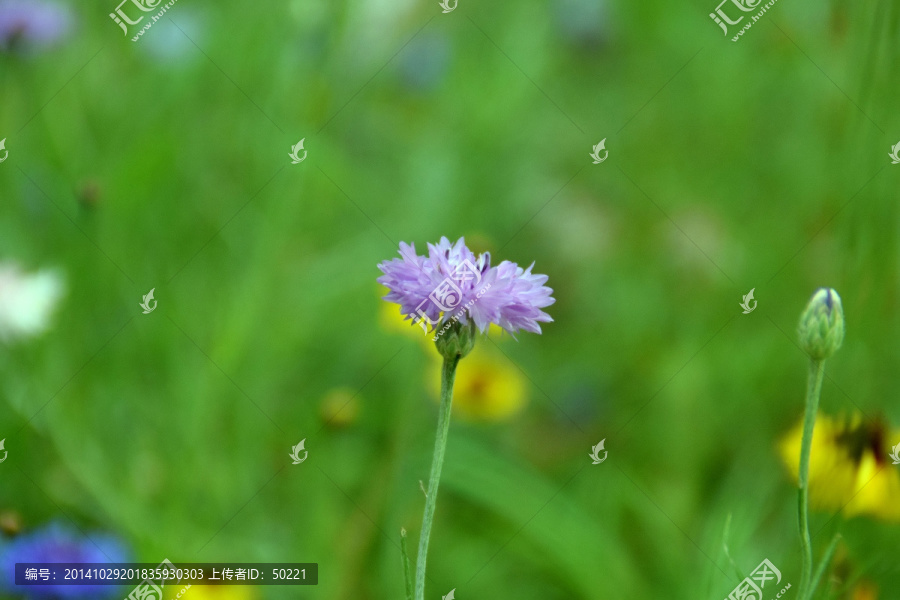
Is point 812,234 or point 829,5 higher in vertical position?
point 829,5

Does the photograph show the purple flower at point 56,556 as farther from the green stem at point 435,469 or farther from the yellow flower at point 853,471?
the yellow flower at point 853,471

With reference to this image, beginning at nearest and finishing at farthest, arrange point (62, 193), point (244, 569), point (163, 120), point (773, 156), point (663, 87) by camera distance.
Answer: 1. point (244, 569)
2. point (62, 193)
3. point (163, 120)
4. point (773, 156)
5. point (663, 87)

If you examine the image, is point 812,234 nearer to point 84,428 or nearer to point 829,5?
point 829,5

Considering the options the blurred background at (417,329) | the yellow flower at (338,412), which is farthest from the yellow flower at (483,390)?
the yellow flower at (338,412)

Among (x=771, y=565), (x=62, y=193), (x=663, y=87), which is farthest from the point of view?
(x=663, y=87)

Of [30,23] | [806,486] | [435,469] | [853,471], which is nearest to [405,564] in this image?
[435,469]

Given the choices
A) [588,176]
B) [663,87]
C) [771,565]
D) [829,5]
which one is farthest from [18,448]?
[829,5]

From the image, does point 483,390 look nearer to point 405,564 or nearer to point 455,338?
point 455,338
